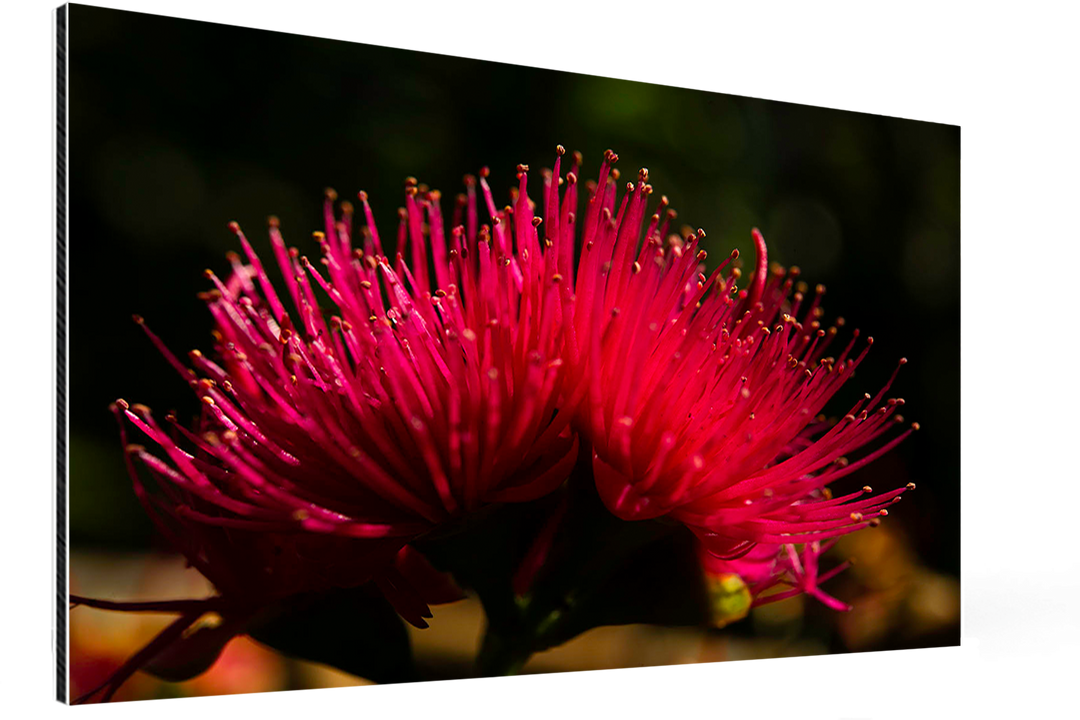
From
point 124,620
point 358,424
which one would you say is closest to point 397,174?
point 358,424

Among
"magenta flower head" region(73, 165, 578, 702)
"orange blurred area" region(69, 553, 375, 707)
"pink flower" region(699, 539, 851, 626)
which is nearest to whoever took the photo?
"magenta flower head" region(73, 165, 578, 702)

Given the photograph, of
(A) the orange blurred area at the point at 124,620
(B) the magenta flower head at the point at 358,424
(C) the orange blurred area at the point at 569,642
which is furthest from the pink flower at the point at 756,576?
(A) the orange blurred area at the point at 124,620

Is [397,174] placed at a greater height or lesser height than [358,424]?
greater

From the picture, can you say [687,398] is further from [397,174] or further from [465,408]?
[397,174]

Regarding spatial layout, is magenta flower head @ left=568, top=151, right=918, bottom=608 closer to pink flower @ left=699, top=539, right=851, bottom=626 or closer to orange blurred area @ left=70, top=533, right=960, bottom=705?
pink flower @ left=699, top=539, right=851, bottom=626

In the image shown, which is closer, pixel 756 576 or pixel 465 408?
pixel 465 408

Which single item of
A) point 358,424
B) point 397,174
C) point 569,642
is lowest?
point 569,642

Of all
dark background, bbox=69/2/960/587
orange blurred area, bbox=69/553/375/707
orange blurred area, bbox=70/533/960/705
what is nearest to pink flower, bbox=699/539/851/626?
orange blurred area, bbox=70/533/960/705

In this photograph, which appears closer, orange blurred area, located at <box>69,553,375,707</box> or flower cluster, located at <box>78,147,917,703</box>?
flower cluster, located at <box>78,147,917,703</box>
